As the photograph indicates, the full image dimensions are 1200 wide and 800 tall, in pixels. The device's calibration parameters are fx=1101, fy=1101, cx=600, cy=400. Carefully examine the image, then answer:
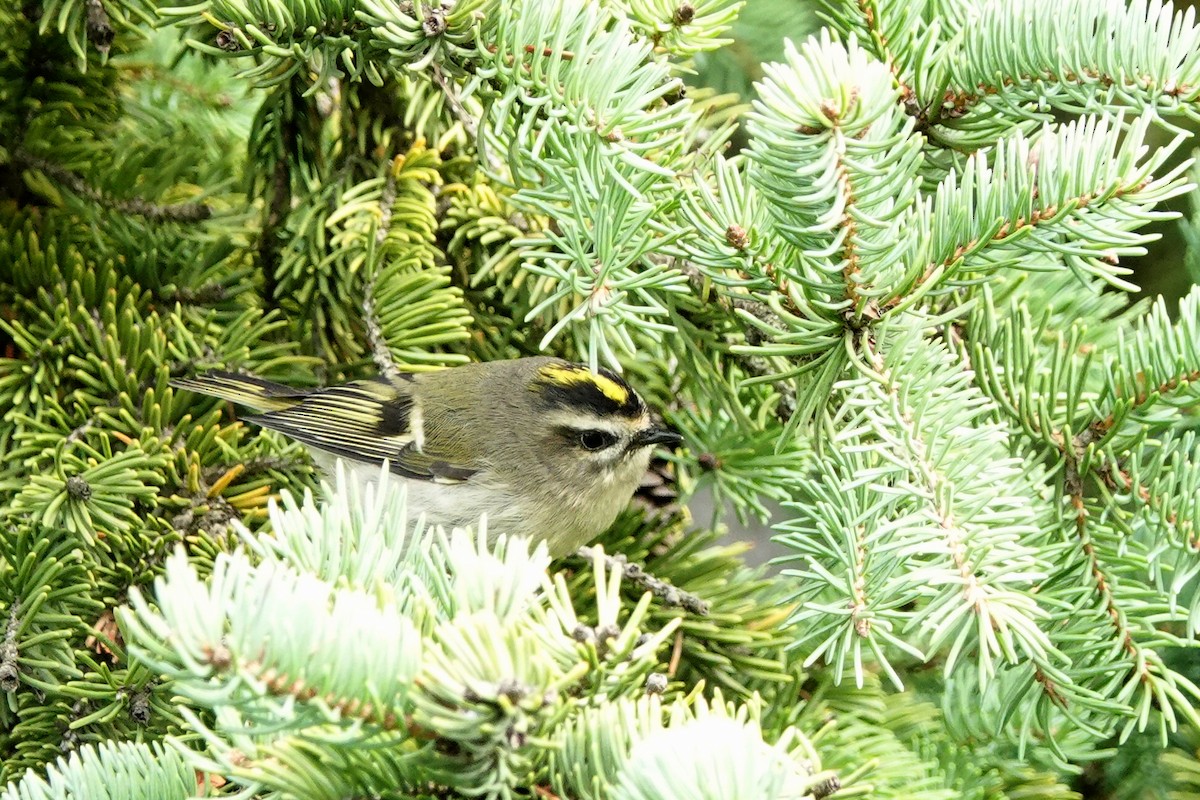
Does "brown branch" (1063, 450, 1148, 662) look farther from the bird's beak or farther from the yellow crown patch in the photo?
the yellow crown patch

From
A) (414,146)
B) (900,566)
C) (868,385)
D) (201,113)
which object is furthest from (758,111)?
(201,113)

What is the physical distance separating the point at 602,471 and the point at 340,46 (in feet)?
3.90

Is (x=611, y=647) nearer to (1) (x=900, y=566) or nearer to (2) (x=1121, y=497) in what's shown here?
(1) (x=900, y=566)

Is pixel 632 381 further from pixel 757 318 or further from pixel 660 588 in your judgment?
pixel 757 318

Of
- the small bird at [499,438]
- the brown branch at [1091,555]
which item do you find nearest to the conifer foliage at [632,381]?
the brown branch at [1091,555]

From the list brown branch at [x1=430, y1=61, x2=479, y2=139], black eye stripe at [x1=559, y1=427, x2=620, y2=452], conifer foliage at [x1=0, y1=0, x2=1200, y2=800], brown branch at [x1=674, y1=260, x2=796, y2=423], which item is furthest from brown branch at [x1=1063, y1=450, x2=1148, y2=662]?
black eye stripe at [x1=559, y1=427, x2=620, y2=452]

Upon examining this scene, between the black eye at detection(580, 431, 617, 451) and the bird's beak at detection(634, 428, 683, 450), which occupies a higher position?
the bird's beak at detection(634, 428, 683, 450)

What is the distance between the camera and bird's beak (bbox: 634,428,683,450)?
7.10ft

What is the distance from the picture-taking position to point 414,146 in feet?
6.95

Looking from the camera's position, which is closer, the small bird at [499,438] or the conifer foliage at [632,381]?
the conifer foliage at [632,381]

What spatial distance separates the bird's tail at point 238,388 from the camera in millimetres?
1937

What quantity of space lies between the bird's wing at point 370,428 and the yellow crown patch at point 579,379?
1.12 feet

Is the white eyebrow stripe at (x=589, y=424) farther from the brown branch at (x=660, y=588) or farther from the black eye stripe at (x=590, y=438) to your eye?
the brown branch at (x=660, y=588)

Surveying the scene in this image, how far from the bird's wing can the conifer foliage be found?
15 cm
